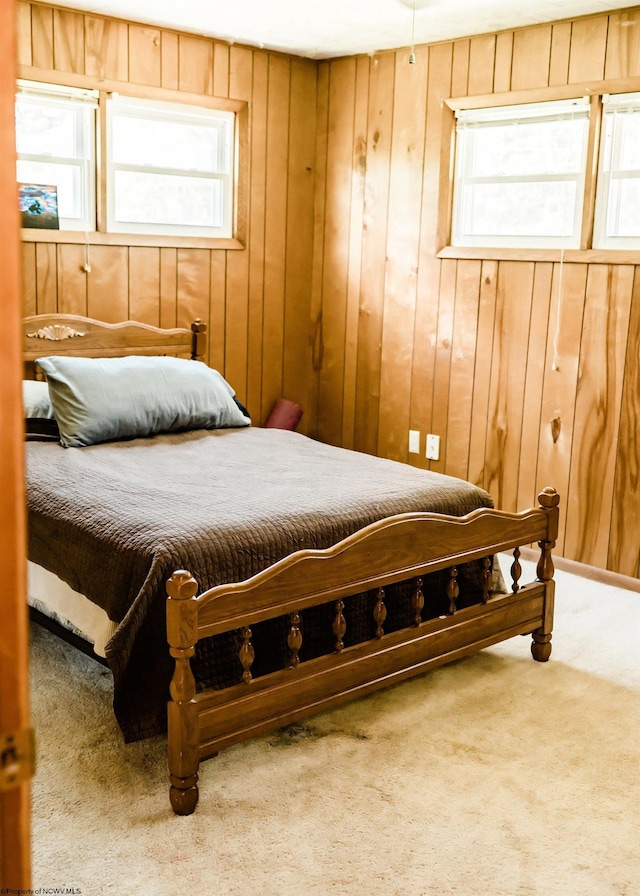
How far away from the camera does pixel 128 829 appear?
2092mm

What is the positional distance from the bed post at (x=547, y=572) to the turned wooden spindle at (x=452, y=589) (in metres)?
0.40

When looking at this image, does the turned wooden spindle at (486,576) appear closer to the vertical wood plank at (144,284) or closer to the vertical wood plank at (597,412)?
the vertical wood plank at (597,412)

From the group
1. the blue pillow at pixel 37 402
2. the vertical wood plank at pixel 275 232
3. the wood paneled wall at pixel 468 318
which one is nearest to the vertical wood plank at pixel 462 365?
the wood paneled wall at pixel 468 318

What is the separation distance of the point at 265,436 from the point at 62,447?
0.83m

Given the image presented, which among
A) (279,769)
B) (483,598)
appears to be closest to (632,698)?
(483,598)

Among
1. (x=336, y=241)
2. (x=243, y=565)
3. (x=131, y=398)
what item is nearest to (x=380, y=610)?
(x=243, y=565)

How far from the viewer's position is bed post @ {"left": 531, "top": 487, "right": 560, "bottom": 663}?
2.99 metres

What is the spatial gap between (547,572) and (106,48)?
291 centimetres

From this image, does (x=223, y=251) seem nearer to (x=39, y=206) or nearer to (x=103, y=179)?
(x=103, y=179)

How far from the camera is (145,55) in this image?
4.10m

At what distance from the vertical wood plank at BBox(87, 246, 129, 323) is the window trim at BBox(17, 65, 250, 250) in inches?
1.9

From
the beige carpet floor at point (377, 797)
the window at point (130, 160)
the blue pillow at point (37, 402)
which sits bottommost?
the beige carpet floor at point (377, 797)

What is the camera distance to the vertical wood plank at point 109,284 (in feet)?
13.4

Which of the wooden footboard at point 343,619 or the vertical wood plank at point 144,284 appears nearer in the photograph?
the wooden footboard at point 343,619
